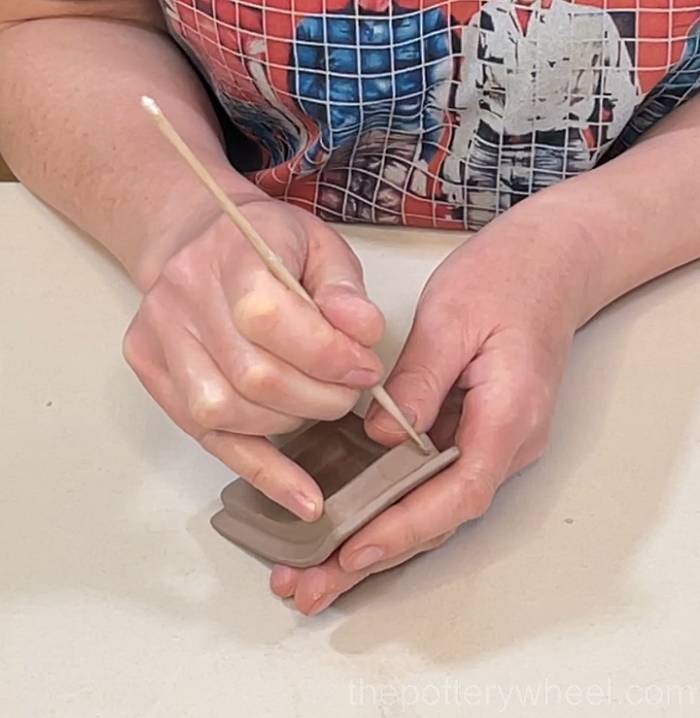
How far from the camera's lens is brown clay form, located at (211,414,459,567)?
1.80 feet

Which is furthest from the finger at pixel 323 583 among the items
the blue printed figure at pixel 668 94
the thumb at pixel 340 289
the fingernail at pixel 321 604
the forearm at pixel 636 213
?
the blue printed figure at pixel 668 94

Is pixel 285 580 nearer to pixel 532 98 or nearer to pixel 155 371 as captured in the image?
pixel 155 371

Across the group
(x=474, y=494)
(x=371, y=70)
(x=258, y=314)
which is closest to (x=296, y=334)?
(x=258, y=314)

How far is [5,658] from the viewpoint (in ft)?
1.78

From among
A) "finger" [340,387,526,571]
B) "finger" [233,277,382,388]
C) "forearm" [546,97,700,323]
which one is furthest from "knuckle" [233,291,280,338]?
"forearm" [546,97,700,323]

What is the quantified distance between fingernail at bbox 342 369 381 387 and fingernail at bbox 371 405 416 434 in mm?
31

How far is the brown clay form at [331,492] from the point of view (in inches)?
21.6

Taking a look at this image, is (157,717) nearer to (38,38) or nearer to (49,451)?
(49,451)

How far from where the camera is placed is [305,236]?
58cm

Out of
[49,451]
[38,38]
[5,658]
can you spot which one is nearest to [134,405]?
[49,451]

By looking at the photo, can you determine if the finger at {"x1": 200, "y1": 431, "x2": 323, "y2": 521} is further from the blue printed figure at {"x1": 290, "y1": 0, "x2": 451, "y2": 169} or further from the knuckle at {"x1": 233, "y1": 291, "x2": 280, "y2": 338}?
the blue printed figure at {"x1": 290, "y1": 0, "x2": 451, "y2": 169}

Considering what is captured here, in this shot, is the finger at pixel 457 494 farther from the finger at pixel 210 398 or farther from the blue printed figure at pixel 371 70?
the blue printed figure at pixel 371 70

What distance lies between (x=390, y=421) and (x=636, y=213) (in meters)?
0.22

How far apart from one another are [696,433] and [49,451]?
0.33m
